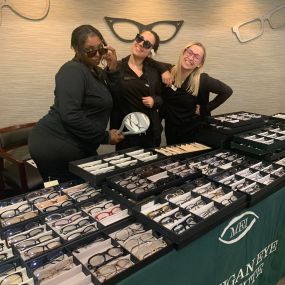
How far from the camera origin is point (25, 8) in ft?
9.07

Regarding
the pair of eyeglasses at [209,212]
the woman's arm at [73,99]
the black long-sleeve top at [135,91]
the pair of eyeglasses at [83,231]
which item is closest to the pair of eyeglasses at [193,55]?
the black long-sleeve top at [135,91]

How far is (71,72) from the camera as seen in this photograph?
5.16 ft

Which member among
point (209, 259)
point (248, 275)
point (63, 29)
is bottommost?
point (248, 275)

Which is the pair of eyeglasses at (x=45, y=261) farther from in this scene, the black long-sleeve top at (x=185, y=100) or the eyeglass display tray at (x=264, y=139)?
the black long-sleeve top at (x=185, y=100)

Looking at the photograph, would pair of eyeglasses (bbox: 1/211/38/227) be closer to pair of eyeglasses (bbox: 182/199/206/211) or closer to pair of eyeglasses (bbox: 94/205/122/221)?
pair of eyeglasses (bbox: 94/205/122/221)

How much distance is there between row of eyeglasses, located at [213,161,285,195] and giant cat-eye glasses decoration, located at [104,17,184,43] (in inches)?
82.1

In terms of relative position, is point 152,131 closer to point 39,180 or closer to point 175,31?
point 39,180

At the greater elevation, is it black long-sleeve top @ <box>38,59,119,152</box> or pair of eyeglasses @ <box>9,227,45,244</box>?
black long-sleeve top @ <box>38,59,119,152</box>

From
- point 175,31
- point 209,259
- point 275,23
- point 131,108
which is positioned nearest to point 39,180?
point 131,108

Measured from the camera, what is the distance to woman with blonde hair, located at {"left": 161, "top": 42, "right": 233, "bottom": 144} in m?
2.30

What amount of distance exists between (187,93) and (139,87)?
379mm

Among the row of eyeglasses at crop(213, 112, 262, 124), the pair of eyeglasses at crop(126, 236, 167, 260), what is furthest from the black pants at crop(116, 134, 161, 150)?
the pair of eyeglasses at crop(126, 236, 167, 260)

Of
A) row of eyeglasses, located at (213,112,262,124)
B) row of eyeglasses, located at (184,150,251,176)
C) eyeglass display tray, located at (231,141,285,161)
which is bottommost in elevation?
row of eyeglasses, located at (184,150,251,176)

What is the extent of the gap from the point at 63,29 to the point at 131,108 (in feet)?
4.18
